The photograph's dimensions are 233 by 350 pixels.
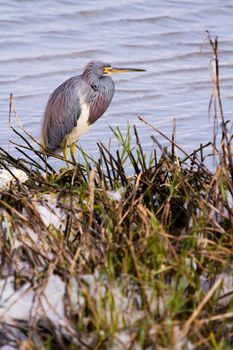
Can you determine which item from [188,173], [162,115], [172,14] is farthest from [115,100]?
[188,173]

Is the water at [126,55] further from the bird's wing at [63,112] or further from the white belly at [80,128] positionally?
the bird's wing at [63,112]

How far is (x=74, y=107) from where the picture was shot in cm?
659

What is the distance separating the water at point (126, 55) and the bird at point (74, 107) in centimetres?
21

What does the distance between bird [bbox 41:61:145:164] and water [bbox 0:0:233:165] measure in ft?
0.67

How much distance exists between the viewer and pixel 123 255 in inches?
123

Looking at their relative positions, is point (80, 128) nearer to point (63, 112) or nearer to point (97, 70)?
point (63, 112)

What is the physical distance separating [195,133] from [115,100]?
53.2 inches

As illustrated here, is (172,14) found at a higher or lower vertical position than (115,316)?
higher

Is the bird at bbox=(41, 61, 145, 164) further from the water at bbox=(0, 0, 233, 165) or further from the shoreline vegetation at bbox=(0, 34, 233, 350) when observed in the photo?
the shoreline vegetation at bbox=(0, 34, 233, 350)

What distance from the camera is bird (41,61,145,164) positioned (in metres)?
6.46

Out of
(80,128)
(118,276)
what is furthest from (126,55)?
(118,276)

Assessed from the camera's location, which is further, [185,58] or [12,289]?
[185,58]

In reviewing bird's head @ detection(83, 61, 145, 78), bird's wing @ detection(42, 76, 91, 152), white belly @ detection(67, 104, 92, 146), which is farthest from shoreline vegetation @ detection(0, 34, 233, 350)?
bird's head @ detection(83, 61, 145, 78)

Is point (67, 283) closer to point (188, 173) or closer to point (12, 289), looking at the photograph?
point (12, 289)
